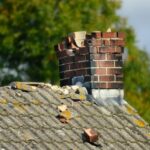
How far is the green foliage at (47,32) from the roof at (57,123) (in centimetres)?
3329

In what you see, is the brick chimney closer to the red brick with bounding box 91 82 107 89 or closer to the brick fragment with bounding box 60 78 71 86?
the red brick with bounding box 91 82 107 89

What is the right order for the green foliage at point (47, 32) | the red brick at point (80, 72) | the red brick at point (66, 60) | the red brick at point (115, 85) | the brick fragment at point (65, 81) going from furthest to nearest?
the green foliage at point (47, 32), the brick fragment at point (65, 81), the red brick at point (66, 60), the red brick at point (80, 72), the red brick at point (115, 85)

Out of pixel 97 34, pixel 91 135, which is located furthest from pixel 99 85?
pixel 91 135

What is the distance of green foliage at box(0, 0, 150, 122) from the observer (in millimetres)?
48406

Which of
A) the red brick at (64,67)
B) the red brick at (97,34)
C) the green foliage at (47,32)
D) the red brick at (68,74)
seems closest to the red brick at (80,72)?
the red brick at (68,74)

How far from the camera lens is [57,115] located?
43.2 ft

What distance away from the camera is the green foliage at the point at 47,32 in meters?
48.4

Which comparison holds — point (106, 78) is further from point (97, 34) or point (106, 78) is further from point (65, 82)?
point (65, 82)

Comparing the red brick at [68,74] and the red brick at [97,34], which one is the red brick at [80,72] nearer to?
the red brick at [68,74]

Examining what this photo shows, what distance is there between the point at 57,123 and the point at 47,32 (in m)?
35.8

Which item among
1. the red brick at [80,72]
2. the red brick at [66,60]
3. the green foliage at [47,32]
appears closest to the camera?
the red brick at [80,72]

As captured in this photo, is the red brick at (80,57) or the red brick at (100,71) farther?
the red brick at (80,57)

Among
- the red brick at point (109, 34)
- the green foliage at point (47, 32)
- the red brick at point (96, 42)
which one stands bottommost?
the green foliage at point (47, 32)

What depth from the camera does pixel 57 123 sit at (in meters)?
13.0
